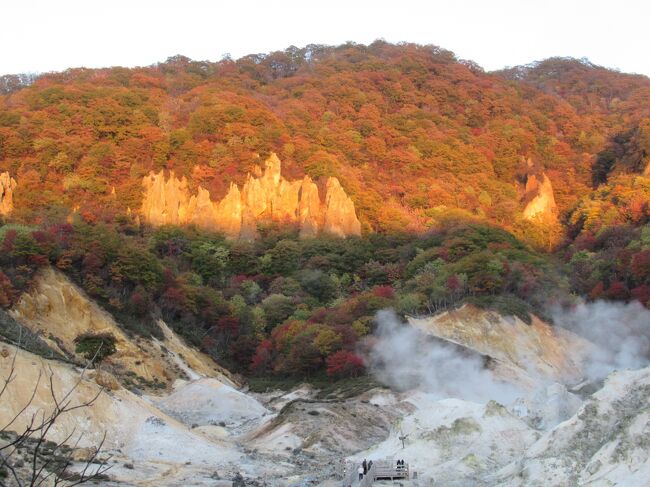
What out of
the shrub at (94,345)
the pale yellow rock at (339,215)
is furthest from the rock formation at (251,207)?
the shrub at (94,345)

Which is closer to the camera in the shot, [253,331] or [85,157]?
[253,331]

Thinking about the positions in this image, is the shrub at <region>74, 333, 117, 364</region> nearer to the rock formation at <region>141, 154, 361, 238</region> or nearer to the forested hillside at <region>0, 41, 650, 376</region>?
the forested hillside at <region>0, 41, 650, 376</region>

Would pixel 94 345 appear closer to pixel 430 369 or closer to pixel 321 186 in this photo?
pixel 430 369

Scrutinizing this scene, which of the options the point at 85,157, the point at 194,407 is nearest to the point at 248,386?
the point at 194,407

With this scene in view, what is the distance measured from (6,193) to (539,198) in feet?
178

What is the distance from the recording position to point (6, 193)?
75.3 metres

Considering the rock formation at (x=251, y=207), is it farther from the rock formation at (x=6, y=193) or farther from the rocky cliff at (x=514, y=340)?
the rocky cliff at (x=514, y=340)

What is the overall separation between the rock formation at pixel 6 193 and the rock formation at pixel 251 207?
11777mm

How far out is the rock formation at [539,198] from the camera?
88.0 metres

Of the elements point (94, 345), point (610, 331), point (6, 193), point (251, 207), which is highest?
point (6, 193)

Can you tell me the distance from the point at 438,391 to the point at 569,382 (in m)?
9.53

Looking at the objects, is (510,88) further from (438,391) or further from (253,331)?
(438,391)

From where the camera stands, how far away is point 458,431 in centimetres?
2730

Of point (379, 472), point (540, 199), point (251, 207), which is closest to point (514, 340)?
point (379, 472)
